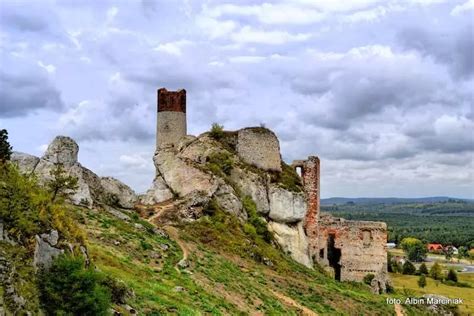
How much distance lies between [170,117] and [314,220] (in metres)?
13.9

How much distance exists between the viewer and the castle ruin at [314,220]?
4403cm

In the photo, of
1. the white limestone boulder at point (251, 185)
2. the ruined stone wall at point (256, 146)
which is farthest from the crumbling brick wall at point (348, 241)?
the white limestone boulder at point (251, 185)

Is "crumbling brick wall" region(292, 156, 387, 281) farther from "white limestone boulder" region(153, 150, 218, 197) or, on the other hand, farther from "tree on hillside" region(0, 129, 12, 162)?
"tree on hillside" region(0, 129, 12, 162)

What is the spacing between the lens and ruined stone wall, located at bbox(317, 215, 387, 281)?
48.0m

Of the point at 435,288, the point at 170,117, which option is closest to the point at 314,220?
the point at 170,117

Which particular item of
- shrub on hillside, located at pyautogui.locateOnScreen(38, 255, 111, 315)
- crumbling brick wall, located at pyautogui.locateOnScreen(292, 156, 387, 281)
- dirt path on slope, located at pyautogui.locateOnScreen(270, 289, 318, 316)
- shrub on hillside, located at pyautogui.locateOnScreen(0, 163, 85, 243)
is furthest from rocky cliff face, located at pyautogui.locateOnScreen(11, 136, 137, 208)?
crumbling brick wall, located at pyautogui.locateOnScreen(292, 156, 387, 281)

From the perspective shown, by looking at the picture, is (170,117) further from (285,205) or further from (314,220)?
(314,220)

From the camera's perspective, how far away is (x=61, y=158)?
28.0 m

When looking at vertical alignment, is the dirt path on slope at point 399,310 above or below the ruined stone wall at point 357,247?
below

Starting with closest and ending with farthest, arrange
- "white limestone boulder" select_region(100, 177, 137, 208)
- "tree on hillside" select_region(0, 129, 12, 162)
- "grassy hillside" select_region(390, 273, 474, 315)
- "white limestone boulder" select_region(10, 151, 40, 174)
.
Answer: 1. "tree on hillside" select_region(0, 129, 12, 162)
2. "white limestone boulder" select_region(10, 151, 40, 174)
3. "white limestone boulder" select_region(100, 177, 137, 208)
4. "grassy hillside" select_region(390, 273, 474, 315)

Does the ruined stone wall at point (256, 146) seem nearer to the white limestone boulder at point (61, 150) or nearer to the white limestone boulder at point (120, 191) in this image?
the white limestone boulder at point (120, 191)

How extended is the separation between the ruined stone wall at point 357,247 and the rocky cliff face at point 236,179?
474 centimetres

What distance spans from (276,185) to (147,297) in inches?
974

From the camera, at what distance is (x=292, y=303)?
92.4 ft
